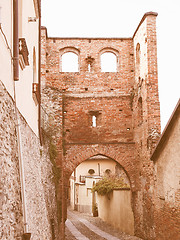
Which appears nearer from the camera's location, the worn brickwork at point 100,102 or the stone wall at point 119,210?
the worn brickwork at point 100,102

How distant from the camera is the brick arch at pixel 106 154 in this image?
46.5ft

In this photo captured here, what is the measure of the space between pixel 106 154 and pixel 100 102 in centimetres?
230

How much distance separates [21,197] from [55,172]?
27.3 feet

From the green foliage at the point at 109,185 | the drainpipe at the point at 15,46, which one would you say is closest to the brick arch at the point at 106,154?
the green foliage at the point at 109,185

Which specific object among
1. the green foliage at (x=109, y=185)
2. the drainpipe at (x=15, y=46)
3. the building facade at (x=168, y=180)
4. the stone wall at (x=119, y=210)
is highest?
the drainpipe at (x=15, y=46)

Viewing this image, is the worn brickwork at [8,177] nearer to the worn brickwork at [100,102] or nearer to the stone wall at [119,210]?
the worn brickwork at [100,102]

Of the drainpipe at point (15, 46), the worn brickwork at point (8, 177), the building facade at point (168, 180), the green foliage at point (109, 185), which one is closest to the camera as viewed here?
the worn brickwork at point (8, 177)

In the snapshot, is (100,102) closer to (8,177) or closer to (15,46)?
(15,46)

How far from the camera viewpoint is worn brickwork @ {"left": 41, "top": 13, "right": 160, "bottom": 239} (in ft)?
45.1

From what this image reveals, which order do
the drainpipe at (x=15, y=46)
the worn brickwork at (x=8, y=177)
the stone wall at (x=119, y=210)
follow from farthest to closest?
the stone wall at (x=119, y=210), the drainpipe at (x=15, y=46), the worn brickwork at (x=8, y=177)

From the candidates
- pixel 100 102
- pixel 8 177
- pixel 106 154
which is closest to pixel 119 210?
pixel 106 154

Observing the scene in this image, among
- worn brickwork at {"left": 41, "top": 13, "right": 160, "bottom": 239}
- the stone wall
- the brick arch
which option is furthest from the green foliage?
worn brickwork at {"left": 41, "top": 13, "right": 160, "bottom": 239}

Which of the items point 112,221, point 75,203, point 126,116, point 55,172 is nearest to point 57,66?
point 126,116

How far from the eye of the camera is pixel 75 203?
101 feet
